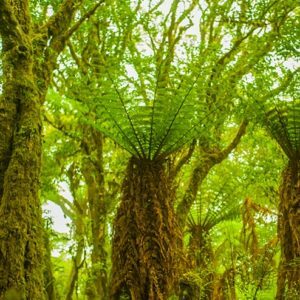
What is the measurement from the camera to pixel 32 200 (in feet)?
7.23

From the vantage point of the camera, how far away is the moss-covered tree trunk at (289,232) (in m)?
3.13

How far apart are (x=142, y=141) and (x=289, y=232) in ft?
3.73

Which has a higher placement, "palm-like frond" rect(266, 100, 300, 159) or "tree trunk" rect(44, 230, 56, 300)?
"palm-like frond" rect(266, 100, 300, 159)

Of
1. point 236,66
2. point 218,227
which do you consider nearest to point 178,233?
point 236,66

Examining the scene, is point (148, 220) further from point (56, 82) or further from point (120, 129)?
point (56, 82)

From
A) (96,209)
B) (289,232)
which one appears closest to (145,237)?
(289,232)

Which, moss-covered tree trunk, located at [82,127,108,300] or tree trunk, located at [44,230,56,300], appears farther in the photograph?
moss-covered tree trunk, located at [82,127,108,300]

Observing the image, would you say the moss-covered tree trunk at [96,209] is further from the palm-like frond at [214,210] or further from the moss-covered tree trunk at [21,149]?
the moss-covered tree trunk at [21,149]

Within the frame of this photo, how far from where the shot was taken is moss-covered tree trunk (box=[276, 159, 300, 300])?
3.13 m

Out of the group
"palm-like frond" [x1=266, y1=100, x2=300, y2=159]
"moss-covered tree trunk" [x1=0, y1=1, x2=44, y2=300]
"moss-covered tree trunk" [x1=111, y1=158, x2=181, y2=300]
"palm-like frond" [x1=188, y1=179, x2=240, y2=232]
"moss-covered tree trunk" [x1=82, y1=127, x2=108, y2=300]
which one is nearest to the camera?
"moss-covered tree trunk" [x1=0, y1=1, x2=44, y2=300]

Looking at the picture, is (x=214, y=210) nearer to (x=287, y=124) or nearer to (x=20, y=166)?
(x=287, y=124)

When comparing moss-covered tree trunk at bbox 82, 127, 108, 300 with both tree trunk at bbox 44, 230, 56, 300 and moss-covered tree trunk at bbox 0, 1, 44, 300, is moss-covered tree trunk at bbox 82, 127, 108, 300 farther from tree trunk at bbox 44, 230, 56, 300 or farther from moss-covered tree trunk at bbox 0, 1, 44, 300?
moss-covered tree trunk at bbox 0, 1, 44, 300

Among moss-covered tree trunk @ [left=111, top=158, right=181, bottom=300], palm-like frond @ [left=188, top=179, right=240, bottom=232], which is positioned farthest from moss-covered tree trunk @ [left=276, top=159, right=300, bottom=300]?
palm-like frond @ [left=188, top=179, right=240, bottom=232]

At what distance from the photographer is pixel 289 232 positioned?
3.32 m
